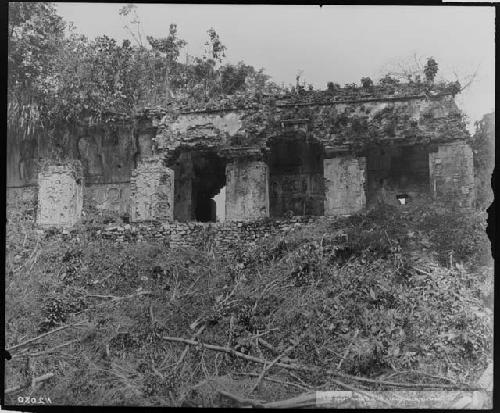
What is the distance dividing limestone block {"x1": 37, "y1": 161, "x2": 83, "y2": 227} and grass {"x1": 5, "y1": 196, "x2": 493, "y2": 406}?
420 millimetres

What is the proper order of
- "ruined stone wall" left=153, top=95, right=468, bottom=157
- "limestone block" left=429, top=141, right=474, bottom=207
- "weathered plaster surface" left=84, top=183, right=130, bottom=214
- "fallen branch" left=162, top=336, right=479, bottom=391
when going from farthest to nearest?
"weathered plaster surface" left=84, top=183, right=130, bottom=214
"ruined stone wall" left=153, top=95, right=468, bottom=157
"limestone block" left=429, top=141, right=474, bottom=207
"fallen branch" left=162, top=336, right=479, bottom=391

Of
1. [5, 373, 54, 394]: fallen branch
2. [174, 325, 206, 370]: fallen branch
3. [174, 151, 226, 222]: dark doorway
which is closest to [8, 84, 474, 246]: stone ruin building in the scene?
[174, 151, 226, 222]: dark doorway

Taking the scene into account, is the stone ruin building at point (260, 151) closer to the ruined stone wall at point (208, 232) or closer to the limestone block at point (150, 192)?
the limestone block at point (150, 192)

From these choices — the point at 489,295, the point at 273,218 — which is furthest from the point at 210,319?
the point at 489,295

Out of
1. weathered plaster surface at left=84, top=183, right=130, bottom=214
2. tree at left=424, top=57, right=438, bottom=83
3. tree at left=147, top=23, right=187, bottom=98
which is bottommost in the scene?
weathered plaster surface at left=84, top=183, right=130, bottom=214

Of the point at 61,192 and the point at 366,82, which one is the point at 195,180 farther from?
the point at 366,82

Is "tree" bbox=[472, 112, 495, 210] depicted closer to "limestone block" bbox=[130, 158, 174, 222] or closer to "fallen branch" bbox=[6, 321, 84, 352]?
"limestone block" bbox=[130, 158, 174, 222]

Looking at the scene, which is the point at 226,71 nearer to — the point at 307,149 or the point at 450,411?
the point at 307,149

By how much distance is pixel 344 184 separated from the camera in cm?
1264

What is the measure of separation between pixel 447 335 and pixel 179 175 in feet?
17.4

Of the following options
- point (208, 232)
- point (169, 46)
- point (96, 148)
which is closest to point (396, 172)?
point (208, 232)

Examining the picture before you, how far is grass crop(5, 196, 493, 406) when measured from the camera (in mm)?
11016

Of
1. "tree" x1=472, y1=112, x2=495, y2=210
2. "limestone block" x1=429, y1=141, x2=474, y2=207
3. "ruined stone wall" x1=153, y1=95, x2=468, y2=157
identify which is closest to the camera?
"tree" x1=472, y1=112, x2=495, y2=210

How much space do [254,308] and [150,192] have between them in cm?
278
